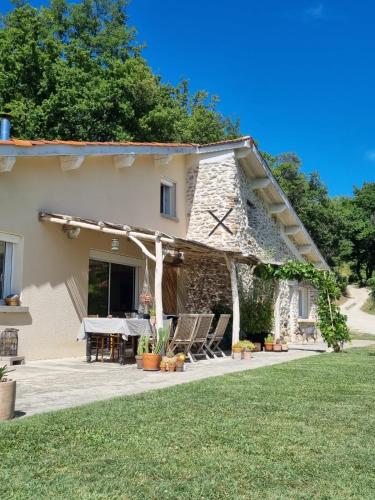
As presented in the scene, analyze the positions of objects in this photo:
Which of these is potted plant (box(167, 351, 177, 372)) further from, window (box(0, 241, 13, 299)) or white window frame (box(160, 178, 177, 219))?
white window frame (box(160, 178, 177, 219))

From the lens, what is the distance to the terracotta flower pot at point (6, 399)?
4.55 m

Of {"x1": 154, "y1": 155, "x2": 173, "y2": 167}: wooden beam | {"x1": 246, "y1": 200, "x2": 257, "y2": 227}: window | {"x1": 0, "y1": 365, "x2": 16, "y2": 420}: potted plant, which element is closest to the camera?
{"x1": 0, "y1": 365, "x2": 16, "y2": 420}: potted plant

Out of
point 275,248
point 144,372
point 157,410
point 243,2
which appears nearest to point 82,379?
point 144,372

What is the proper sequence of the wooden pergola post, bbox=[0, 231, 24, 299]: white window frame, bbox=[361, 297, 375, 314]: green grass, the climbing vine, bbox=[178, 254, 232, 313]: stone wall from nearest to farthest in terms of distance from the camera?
bbox=[0, 231, 24, 299]: white window frame, the wooden pergola post, the climbing vine, bbox=[178, 254, 232, 313]: stone wall, bbox=[361, 297, 375, 314]: green grass

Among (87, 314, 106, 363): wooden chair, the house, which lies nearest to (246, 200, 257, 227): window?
the house

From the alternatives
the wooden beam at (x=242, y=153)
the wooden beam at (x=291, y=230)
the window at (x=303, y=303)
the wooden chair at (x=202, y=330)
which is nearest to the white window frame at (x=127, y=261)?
the wooden chair at (x=202, y=330)

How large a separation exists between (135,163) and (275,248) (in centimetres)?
752

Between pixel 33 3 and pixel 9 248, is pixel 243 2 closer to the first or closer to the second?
pixel 9 248

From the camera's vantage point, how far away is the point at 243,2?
17.2 meters

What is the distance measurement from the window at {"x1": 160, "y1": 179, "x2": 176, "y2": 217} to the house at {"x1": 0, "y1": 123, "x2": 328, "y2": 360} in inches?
1.2

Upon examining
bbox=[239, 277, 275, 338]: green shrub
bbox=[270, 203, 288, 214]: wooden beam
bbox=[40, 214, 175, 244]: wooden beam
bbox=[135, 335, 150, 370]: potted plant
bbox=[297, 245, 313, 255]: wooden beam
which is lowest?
bbox=[135, 335, 150, 370]: potted plant

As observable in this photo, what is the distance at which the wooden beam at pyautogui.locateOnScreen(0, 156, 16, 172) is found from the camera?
9.04 meters

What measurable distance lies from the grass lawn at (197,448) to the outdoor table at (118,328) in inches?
140

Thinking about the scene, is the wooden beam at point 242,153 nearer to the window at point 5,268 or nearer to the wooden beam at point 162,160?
the wooden beam at point 162,160
